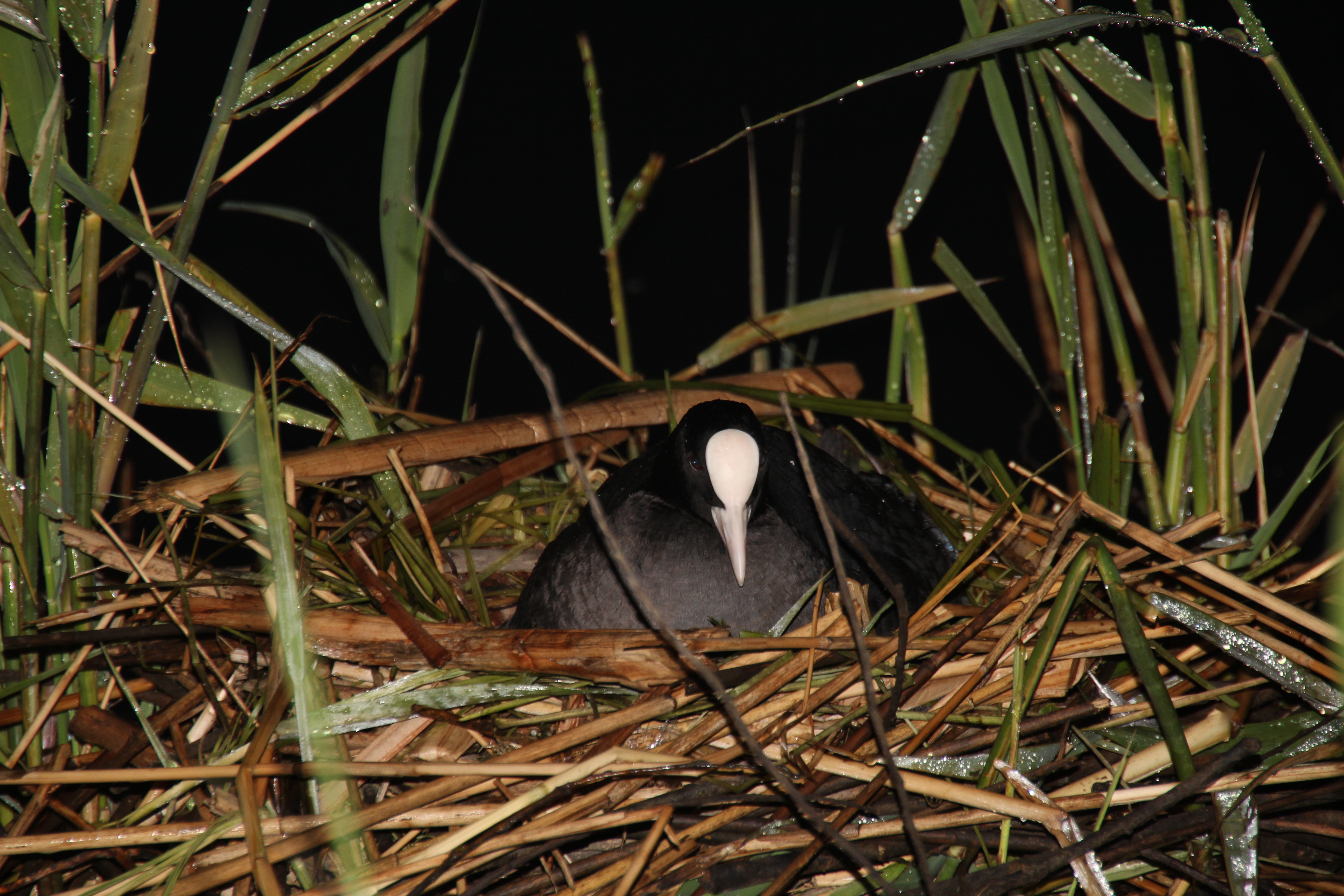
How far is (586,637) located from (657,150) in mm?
884

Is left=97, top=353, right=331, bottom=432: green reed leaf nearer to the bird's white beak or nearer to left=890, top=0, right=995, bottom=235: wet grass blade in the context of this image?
the bird's white beak

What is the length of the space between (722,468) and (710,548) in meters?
0.13

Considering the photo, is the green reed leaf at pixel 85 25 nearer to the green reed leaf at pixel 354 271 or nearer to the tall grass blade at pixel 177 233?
the tall grass blade at pixel 177 233

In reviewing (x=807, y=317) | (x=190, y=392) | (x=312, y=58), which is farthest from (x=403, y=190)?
(x=807, y=317)

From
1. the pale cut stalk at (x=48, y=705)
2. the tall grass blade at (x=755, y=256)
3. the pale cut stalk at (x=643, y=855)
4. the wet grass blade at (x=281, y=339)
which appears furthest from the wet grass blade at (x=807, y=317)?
the pale cut stalk at (x=48, y=705)

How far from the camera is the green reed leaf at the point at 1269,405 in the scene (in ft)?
3.39

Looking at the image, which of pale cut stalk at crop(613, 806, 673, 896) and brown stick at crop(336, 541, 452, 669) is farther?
brown stick at crop(336, 541, 452, 669)

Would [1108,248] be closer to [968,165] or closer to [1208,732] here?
[968,165]

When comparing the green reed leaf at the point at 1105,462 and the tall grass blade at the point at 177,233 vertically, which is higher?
the tall grass blade at the point at 177,233

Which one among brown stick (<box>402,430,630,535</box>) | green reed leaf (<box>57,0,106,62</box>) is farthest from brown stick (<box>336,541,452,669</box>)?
green reed leaf (<box>57,0,106,62</box>)

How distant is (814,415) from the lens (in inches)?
56.6

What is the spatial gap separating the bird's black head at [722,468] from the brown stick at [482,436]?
0.14m

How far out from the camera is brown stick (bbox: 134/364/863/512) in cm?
96

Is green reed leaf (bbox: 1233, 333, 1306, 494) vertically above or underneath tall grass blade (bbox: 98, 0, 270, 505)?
underneath
